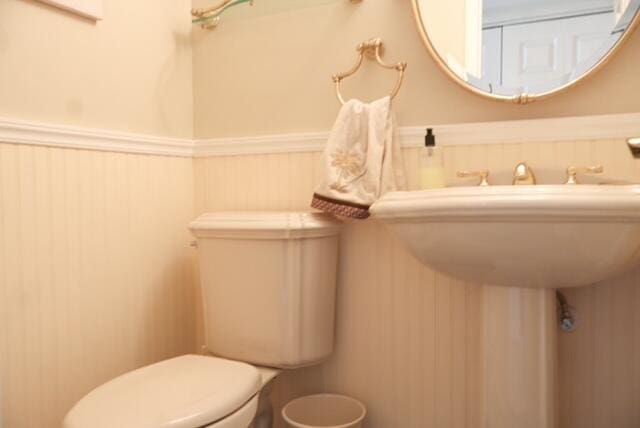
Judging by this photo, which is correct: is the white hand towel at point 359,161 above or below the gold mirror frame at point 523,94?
below

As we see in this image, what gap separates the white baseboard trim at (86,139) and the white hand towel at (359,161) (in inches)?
22.8

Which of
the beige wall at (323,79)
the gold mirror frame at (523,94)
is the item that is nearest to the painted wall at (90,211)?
the beige wall at (323,79)

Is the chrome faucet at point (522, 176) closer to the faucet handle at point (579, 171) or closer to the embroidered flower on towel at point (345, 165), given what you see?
the faucet handle at point (579, 171)

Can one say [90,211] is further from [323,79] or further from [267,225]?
[323,79]

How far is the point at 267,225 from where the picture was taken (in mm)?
1326

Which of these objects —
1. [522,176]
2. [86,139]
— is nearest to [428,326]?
[522,176]

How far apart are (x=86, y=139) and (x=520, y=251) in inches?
44.7

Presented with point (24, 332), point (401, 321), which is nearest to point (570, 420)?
point (401, 321)

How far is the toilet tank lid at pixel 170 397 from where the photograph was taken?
936mm

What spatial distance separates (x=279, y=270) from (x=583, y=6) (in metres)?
1.00

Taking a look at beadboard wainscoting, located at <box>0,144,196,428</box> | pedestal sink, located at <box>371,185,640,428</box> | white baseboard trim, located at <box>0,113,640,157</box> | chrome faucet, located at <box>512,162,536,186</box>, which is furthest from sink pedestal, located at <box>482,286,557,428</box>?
beadboard wainscoting, located at <box>0,144,196,428</box>

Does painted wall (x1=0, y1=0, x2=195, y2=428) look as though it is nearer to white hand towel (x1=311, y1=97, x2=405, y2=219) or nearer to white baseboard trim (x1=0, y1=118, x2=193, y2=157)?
white baseboard trim (x1=0, y1=118, x2=193, y2=157)

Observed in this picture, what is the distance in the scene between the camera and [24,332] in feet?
3.98

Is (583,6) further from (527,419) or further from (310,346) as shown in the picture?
(310,346)
